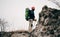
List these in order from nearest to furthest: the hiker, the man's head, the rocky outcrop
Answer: the rocky outcrop → the man's head → the hiker

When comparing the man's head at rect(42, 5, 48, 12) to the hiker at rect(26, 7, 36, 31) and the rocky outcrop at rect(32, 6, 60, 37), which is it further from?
the hiker at rect(26, 7, 36, 31)

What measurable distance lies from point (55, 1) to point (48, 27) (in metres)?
0.81

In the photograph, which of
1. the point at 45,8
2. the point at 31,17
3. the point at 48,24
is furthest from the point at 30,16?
the point at 48,24

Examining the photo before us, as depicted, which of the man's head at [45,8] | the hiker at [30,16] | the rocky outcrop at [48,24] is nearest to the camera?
the rocky outcrop at [48,24]

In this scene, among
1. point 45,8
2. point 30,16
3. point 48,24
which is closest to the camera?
point 48,24

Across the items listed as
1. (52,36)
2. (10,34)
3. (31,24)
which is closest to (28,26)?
(31,24)

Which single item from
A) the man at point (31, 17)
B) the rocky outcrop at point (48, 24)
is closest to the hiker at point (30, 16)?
Result: the man at point (31, 17)

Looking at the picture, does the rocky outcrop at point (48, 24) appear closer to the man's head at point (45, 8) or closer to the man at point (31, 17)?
the man's head at point (45, 8)

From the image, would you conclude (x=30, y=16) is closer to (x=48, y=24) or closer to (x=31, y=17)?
(x=31, y=17)


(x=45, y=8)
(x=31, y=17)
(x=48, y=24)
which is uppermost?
(x=45, y=8)

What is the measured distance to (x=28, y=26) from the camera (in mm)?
4195

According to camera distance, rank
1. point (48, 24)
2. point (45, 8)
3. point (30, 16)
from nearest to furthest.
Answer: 1. point (48, 24)
2. point (45, 8)
3. point (30, 16)

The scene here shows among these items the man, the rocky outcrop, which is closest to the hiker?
the man

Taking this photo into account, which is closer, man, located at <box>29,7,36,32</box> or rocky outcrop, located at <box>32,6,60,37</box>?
rocky outcrop, located at <box>32,6,60,37</box>
